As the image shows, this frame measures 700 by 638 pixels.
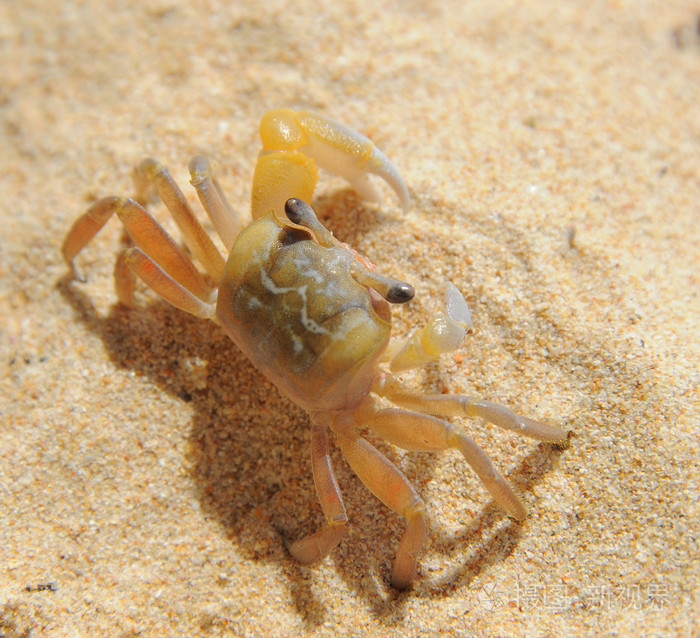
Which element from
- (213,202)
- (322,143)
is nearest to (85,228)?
(213,202)

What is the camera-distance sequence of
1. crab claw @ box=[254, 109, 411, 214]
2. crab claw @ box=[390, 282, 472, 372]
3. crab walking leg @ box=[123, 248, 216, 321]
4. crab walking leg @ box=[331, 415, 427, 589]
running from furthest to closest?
crab claw @ box=[254, 109, 411, 214] → crab walking leg @ box=[123, 248, 216, 321] → crab claw @ box=[390, 282, 472, 372] → crab walking leg @ box=[331, 415, 427, 589]

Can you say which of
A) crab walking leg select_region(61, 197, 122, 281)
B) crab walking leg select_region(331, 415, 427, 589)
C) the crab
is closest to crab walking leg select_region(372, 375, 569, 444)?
the crab

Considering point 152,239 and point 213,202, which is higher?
point 213,202

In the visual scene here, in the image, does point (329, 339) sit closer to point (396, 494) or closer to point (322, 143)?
point (396, 494)

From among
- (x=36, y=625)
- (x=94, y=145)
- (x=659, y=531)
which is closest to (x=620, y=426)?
(x=659, y=531)

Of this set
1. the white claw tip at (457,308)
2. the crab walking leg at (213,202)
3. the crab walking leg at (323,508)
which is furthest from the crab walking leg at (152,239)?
the white claw tip at (457,308)

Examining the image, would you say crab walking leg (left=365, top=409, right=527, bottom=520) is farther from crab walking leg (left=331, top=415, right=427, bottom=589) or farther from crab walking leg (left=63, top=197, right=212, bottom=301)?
crab walking leg (left=63, top=197, right=212, bottom=301)

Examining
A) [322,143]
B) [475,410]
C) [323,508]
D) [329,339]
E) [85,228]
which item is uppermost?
[322,143]
